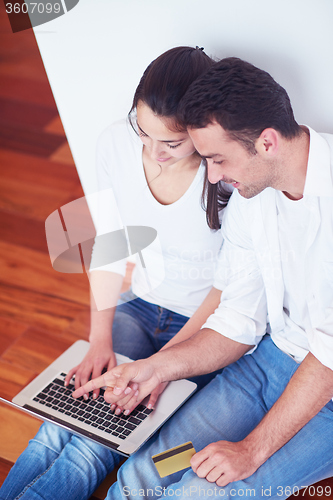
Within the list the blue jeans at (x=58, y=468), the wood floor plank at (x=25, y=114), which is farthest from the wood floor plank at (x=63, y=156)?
the blue jeans at (x=58, y=468)

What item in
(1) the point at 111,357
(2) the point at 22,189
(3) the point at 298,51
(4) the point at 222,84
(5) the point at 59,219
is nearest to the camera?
(4) the point at 222,84

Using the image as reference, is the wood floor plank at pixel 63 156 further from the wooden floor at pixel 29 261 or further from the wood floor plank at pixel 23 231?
the wood floor plank at pixel 23 231

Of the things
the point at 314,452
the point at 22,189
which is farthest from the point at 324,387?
the point at 22,189

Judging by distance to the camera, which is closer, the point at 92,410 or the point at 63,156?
the point at 92,410

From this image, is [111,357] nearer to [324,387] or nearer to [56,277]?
[324,387]

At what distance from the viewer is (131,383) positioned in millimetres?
1158

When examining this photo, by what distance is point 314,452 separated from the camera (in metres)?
1.07

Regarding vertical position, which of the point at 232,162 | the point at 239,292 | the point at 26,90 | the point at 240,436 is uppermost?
the point at 232,162

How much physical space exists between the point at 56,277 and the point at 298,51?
3.91 feet

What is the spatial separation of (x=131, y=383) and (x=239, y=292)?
32cm

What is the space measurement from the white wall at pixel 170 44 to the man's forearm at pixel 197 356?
53 centimetres

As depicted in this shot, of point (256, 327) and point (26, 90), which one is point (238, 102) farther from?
point (26, 90)

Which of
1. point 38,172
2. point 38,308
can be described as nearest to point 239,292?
point 38,308

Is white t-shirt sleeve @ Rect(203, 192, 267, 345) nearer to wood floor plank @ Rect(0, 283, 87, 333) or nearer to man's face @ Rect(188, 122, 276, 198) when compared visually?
man's face @ Rect(188, 122, 276, 198)
